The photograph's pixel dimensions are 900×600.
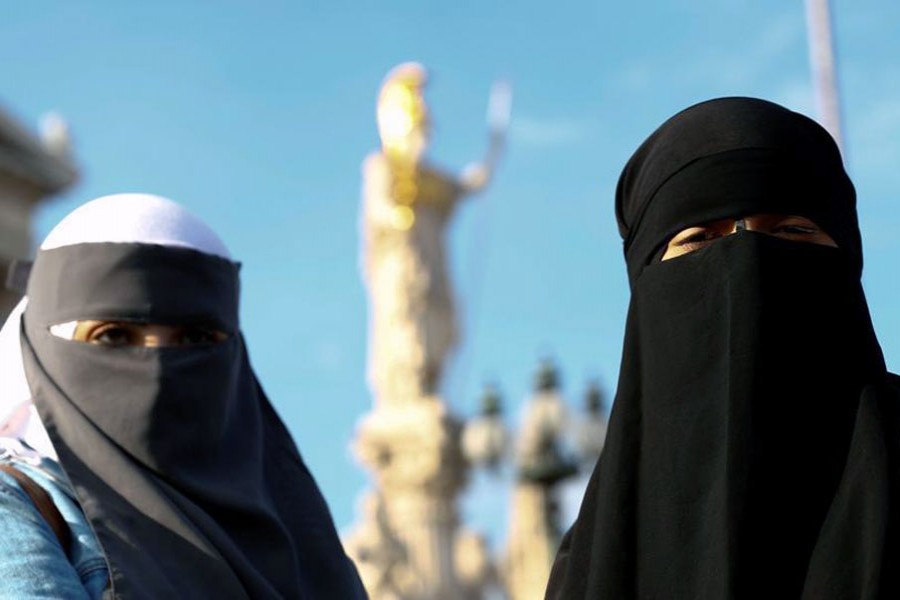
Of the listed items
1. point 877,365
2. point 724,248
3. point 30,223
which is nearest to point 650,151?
point 724,248

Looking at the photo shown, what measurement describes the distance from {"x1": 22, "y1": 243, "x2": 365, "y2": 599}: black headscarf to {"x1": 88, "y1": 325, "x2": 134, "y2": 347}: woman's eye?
0.09 ft

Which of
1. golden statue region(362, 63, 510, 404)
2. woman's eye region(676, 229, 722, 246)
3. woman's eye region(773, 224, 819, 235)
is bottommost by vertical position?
woman's eye region(676, 229, 722, 246)

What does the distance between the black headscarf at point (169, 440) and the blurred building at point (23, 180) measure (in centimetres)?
2043

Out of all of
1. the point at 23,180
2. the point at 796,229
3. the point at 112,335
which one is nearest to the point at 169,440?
the point at 112,335

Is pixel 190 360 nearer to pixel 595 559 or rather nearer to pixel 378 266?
pixel 595 559

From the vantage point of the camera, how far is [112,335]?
113 inches

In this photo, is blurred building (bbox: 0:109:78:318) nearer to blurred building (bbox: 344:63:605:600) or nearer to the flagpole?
blurred building (bbox: 344:63:605:600)

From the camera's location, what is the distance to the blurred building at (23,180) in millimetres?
23219

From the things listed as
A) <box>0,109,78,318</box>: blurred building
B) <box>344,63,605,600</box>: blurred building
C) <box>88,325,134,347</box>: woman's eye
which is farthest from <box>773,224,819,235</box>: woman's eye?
<box>0,109,78,318</box>: blurred building

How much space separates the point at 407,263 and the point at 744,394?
16052mm

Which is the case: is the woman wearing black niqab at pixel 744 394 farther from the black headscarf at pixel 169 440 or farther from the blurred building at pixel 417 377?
the blurred building at pixel 417 377

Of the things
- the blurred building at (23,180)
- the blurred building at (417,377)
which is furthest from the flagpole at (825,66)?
the blurred building at (23,180)

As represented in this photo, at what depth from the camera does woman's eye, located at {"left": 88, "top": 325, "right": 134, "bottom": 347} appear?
2852 mm

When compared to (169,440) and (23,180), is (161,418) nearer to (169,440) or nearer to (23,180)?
(169,440)
